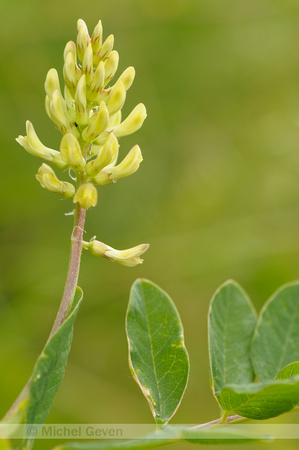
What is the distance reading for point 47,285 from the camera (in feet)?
9.83

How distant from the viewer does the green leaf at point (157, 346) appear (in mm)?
1105

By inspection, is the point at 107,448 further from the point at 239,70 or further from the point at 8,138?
the point at 239,70

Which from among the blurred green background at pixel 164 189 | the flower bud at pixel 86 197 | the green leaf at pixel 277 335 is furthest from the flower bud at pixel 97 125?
the blurred green background at pixel 164 189

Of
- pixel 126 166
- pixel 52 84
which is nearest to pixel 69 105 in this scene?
pixel 52 84

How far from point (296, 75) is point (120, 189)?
4.92ft

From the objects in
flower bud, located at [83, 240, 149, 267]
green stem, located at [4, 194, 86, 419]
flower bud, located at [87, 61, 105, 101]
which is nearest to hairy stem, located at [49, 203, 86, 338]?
green stem, located at [4, 194, 86, 419]

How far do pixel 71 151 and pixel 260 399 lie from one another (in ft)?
1.76

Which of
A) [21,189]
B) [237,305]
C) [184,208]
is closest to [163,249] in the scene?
[184,208]

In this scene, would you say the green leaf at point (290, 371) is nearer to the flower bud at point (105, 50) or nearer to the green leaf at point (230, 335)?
the green leaf at point (230, 335)

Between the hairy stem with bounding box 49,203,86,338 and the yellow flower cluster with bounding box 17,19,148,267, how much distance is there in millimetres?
47

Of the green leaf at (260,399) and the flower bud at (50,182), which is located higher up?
the flower bud at (50,182)

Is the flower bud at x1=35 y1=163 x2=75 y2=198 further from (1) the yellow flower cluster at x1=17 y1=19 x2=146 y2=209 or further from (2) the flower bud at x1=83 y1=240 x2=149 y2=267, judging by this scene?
(2) the flower bud at x1=83 y1=240 x2=149 y2=267

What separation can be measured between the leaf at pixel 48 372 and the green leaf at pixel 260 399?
267mm

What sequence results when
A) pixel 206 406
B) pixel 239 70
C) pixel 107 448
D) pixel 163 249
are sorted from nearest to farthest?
pixel 107 448, pixel 206 406, pixel 163 249, pixel 239 70
